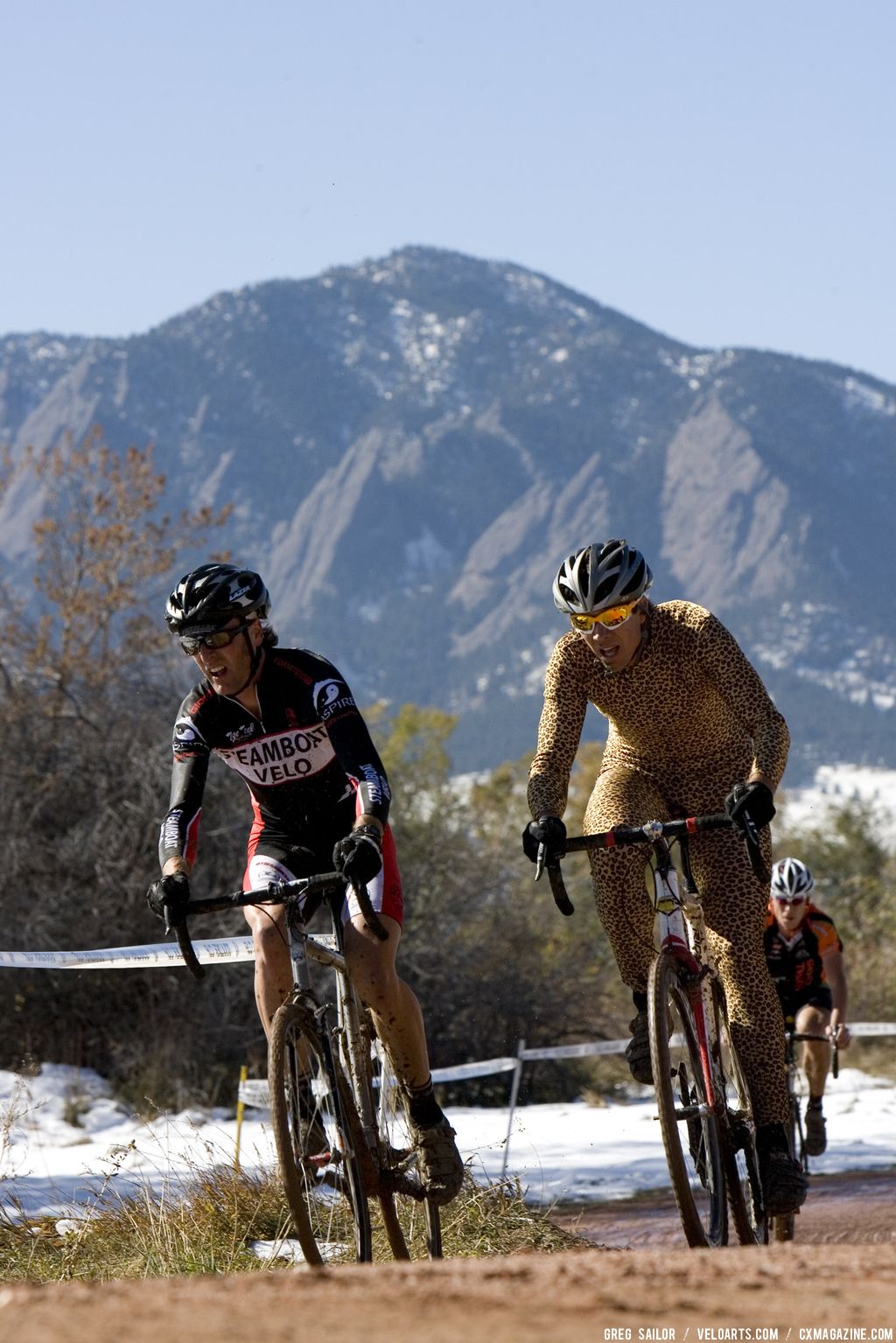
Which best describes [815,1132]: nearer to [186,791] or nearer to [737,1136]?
[737,1136]

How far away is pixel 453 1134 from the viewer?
252 inches

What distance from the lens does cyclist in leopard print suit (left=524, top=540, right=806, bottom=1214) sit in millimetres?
6426

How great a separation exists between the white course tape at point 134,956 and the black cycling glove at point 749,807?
7.93 feet

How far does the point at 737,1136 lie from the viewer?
21.3ft

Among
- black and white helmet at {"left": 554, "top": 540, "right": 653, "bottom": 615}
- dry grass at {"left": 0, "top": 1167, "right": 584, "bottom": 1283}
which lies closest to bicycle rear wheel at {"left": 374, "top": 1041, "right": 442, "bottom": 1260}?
dry grass at {"left": 0, "top": 1167, "right": 584, "bottom": 1283}

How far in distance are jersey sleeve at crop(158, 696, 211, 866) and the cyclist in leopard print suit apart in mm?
1250

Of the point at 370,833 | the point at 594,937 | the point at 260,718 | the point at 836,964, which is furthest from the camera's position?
the point at 594,937

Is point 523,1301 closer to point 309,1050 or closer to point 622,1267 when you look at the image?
point 622,1267

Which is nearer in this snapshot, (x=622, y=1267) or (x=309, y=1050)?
(x=622, y=1267)

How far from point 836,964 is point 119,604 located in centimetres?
1409

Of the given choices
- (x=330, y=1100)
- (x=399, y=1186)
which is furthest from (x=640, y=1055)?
(x=330, y=1100)

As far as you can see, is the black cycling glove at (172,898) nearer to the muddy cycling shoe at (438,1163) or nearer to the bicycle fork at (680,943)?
the muddy cycling shoe at (438,1163)

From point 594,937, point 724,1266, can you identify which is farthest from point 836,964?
point 594,937

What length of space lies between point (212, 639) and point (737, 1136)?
2.74 meters
